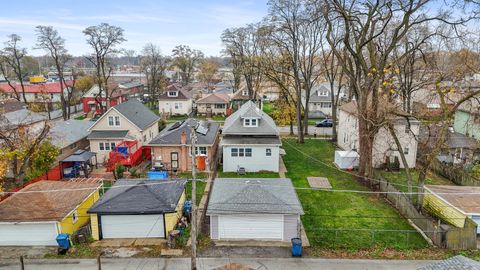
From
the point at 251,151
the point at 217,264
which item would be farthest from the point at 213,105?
the point at 217,264

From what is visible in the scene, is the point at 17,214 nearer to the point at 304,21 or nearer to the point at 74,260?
the point at 74,260

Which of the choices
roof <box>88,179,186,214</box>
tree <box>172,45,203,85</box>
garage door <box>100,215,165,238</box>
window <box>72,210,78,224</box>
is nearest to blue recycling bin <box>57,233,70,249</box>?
roof <box>88,179,186,214</box>

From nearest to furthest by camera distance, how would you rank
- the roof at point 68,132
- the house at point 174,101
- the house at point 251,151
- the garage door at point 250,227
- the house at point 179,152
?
the garage door at point 250,227 → the house at point 251,151 → the house at point 179,152 → the roof at point 68,132 → the house at point 174,101

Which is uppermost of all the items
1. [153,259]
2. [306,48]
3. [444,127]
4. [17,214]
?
[306,48]

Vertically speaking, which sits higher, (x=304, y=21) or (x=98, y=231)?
(x=304, y=21)

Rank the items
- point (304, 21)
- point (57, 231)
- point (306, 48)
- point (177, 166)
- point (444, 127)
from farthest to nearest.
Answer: point (306, 48), point (304, 21), point (177, 166), point (444, 127), point (57, 231)

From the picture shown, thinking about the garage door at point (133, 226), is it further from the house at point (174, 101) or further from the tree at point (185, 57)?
the tree at point (185, 57)

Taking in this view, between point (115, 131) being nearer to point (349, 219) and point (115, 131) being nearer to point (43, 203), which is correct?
point (43, 203)

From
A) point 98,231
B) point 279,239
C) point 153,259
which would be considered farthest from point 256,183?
point 98,231

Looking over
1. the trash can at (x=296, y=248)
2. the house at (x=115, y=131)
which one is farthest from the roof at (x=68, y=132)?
the trash can at (x=296, y=248)
